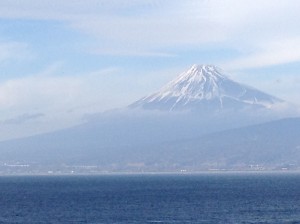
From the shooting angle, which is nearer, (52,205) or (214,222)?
(214,222)

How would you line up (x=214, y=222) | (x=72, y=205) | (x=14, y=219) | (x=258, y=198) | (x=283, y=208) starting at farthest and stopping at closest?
(x=258, y=198) → (x=72, y=205) → (x=283, y=208) → (x=14, y=219) → (x=214, y=222)

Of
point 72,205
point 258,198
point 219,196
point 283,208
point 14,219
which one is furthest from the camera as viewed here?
point 219,196

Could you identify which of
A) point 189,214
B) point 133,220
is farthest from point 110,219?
point 189,214

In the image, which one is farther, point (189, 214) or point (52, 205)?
point (52, 205)

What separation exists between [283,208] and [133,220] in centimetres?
1831

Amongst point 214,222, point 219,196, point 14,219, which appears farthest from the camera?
point 219,196

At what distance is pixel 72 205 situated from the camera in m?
104

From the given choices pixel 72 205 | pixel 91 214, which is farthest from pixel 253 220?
pixel 72 205

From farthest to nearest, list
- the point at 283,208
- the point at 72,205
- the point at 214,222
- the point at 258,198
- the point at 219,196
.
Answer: the point at 219,196
the point at 258,198
the point at 72,205
the point at 283,208
the point at 214,222

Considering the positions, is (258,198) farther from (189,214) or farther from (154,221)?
(154,221)

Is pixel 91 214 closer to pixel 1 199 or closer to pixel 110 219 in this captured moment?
pixel 110 219

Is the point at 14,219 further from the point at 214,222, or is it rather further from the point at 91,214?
the point at 214,222

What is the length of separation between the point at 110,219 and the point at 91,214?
20.9 feet

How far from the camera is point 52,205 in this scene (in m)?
105
